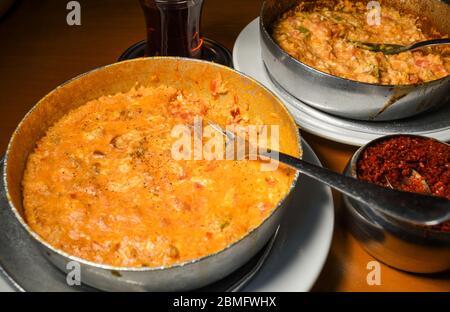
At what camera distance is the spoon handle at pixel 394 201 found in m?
1.03

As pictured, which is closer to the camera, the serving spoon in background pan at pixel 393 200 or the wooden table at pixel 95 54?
the serving spoon in background pan at pixel 393 200

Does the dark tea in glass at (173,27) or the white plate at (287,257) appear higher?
the dark tea in glass at (173,27)

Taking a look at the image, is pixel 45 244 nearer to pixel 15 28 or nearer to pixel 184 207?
pixel 184 207

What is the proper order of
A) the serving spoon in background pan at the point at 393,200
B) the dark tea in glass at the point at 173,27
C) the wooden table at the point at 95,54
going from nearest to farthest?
1. the serving spoon in background pan at the point at 393,200
2. the wooden table at the point at 95,54
3. the dark tea in glass at the point at 173,27

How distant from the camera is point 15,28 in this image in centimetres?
200

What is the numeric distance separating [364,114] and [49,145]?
0.95m

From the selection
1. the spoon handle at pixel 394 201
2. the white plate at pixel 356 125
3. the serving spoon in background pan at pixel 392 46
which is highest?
the serving spoon in background pan at pixel 392 46

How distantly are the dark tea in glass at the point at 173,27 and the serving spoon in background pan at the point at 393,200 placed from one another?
2.59 ft

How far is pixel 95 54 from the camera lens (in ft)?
6.18

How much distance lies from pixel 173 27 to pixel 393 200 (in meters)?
0.99

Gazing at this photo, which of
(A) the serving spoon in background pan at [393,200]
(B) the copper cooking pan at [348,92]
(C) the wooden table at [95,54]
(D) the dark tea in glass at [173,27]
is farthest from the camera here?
(D) the dark tea in glass at [173,27]

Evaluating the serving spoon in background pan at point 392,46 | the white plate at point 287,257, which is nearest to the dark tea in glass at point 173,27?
the serving spoon in background pan at point 392,46

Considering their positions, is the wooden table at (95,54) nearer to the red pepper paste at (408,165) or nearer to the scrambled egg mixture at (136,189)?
the red pepper paste at (408,165)
